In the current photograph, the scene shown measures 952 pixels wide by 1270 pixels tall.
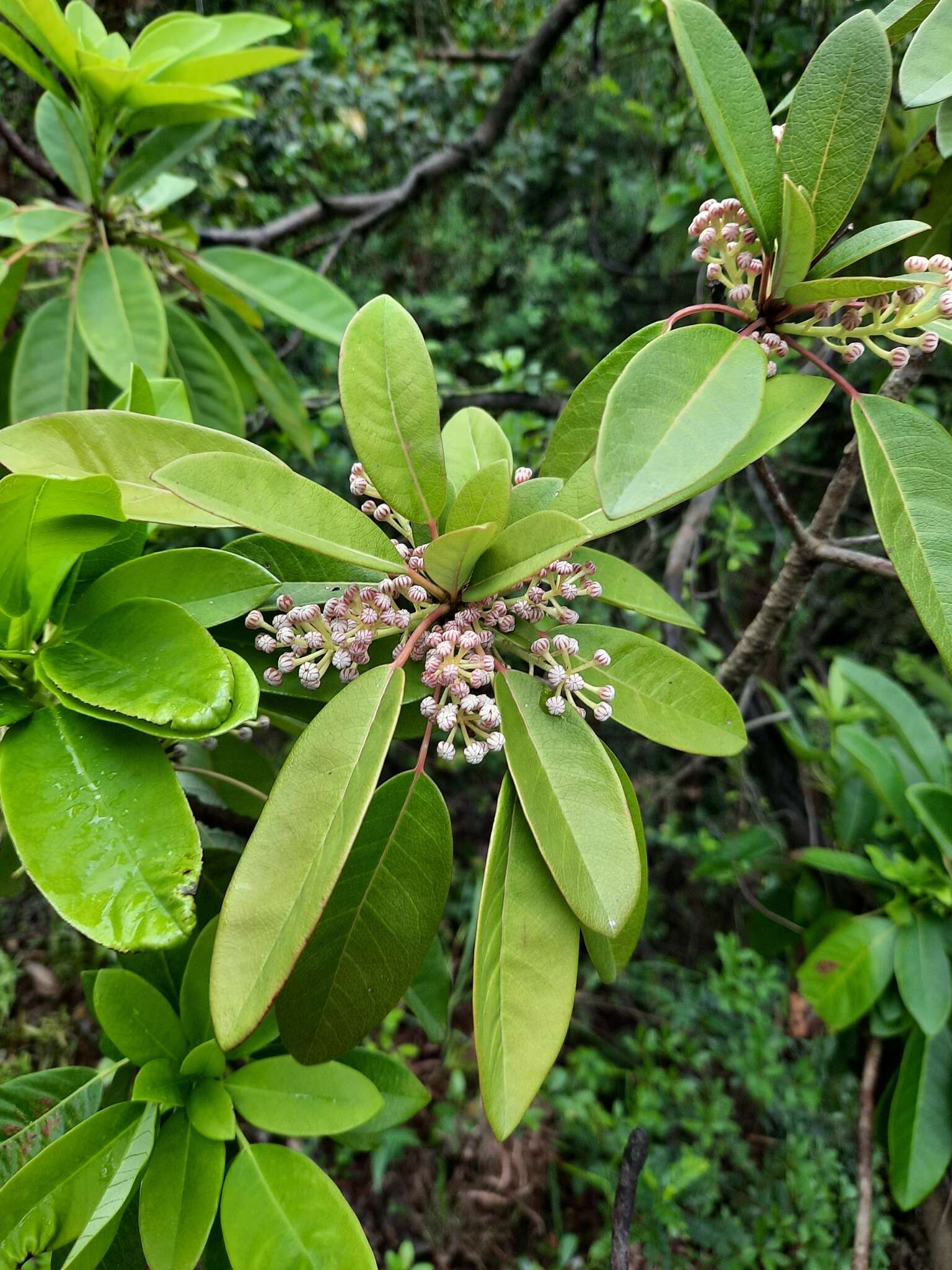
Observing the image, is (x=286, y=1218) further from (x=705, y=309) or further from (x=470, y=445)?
(x=705, y=309)

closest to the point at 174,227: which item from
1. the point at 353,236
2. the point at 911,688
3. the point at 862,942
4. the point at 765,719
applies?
the point at 353,236

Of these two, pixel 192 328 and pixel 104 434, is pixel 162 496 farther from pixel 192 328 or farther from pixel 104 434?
pixel 192 328

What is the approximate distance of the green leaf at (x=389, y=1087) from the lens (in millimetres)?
835

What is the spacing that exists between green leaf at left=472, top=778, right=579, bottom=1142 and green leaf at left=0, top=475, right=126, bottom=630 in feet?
1.31

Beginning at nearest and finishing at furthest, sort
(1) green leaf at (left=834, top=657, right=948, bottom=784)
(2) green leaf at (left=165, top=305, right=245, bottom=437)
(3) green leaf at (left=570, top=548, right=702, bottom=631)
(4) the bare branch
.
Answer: (3) green leaf at (left=570, top=548, right=702, bottom=631)
(2) green leaf at (left=165, top=305, right=245, bottom=437)
(1) green leaf at (left=834, top=657, right=948, bottom=784)
(4) the bare branch

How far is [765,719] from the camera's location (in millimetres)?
1572

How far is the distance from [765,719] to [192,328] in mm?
1387

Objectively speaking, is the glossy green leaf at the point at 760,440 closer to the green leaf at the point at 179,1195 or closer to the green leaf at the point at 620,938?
the green leaf at the point at 620,938

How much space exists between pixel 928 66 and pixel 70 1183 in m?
1.22

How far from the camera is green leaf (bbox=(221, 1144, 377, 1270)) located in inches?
24.2

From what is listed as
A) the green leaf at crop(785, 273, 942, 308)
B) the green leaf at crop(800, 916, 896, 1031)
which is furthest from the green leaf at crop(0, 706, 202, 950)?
the green leaf at crop(800, 916, 896, 1031)

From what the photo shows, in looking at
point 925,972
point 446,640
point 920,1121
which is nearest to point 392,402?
point 446,640

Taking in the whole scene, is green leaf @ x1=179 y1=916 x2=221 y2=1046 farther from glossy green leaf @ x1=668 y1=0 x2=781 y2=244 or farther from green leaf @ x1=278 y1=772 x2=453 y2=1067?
Answer: glossy green leaf @ x1=668 y1=0 x2=781 y2=244

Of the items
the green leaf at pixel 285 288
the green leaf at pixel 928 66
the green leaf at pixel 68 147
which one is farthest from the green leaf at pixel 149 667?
the green leaf at pixel 68 147
